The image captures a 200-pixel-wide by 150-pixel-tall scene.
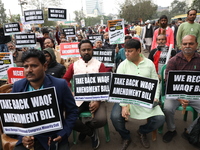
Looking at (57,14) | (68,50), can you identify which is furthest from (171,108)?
(57,14)

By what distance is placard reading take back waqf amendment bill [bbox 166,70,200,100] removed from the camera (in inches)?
91.3

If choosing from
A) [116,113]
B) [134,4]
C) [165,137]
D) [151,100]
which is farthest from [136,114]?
[134,4]

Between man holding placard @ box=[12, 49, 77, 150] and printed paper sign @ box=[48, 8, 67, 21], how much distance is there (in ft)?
18.9

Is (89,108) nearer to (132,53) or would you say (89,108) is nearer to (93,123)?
(93,123)

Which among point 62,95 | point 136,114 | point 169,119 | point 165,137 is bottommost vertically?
point 165,137

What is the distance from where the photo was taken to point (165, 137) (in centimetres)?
281

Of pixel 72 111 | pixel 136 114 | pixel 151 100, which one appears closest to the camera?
pixel 72 111

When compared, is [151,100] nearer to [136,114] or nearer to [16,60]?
[136,114]

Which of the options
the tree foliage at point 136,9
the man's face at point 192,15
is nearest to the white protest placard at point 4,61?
the man's face at point 192,15

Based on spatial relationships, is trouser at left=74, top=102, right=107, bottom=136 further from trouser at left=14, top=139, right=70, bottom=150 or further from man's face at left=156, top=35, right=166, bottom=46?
man's face at left=156, top=35, right=166, bottom=46

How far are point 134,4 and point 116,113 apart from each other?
120 ft

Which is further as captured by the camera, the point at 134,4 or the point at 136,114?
the point at 134,4

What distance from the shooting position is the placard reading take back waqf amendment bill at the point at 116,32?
5.01 meters

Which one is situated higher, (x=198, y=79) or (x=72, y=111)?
(x=198, y=79)
